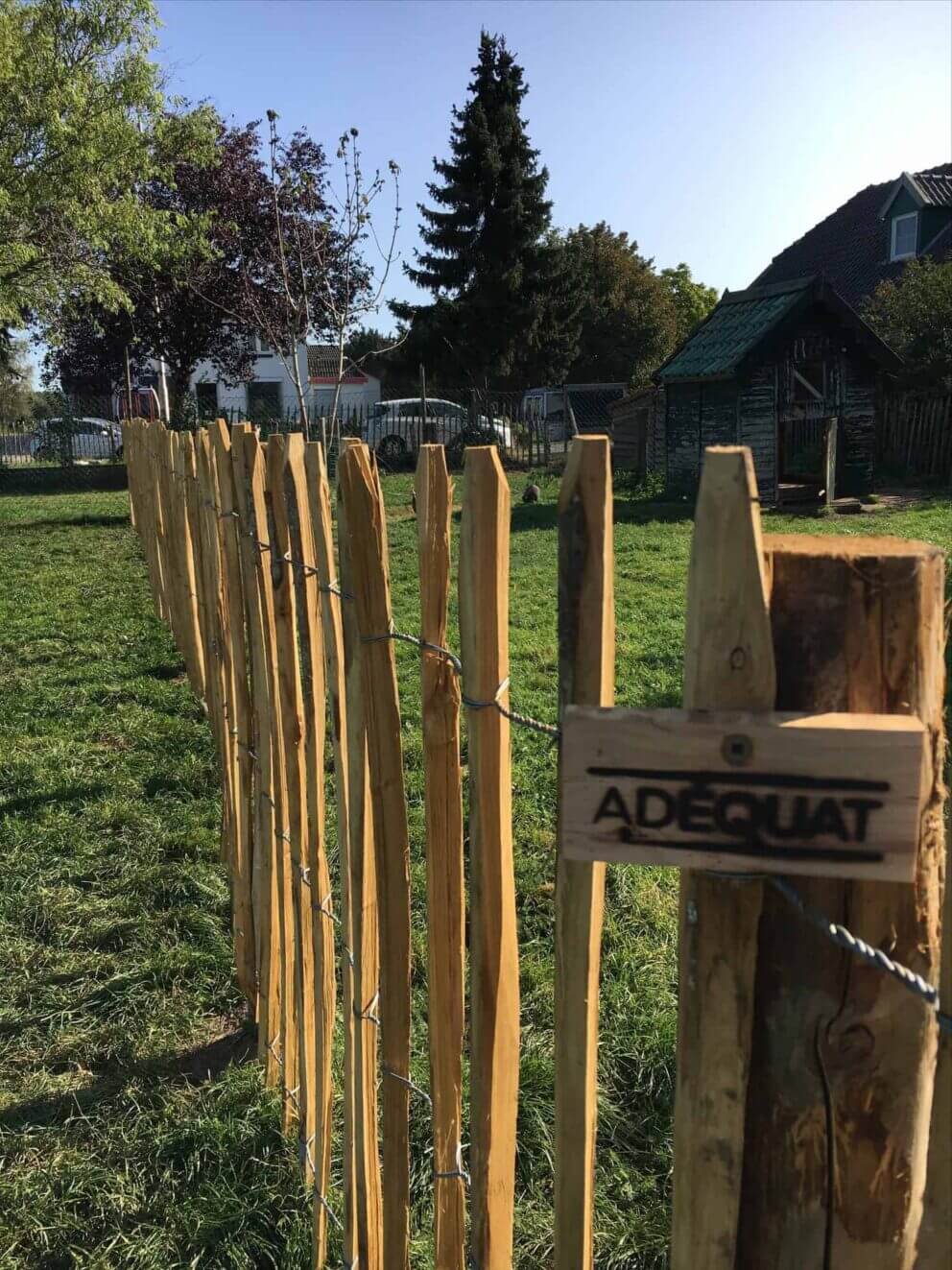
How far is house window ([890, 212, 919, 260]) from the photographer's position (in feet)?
83.1

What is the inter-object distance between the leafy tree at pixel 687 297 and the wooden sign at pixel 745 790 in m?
48.7

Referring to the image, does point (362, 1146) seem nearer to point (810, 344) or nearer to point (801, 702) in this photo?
point (801, 702)

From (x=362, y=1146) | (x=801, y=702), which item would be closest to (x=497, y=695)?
(x=801, y=702)

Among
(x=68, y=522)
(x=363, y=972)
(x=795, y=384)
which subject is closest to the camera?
(x=363, y=972)

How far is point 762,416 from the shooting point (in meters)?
16.2

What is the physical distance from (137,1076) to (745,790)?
2.60m

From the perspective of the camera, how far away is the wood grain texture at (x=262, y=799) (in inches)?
109

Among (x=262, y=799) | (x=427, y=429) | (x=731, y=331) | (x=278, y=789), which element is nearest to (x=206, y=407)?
(x=427, y=429)

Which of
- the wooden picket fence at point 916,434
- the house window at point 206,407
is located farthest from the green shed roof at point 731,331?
the house window at point 206,407

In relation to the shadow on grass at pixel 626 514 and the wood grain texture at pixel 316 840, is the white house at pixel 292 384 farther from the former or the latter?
the wood grain texture at pixel 316 840

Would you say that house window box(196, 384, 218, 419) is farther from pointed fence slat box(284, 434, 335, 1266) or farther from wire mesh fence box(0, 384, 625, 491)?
pointed fence slat box(284, 434, 335, 1266)

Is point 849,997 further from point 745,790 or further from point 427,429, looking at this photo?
point 427,429

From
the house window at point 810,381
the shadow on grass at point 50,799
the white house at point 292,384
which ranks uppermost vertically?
the white house at point 292,384

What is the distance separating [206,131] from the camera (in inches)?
728
